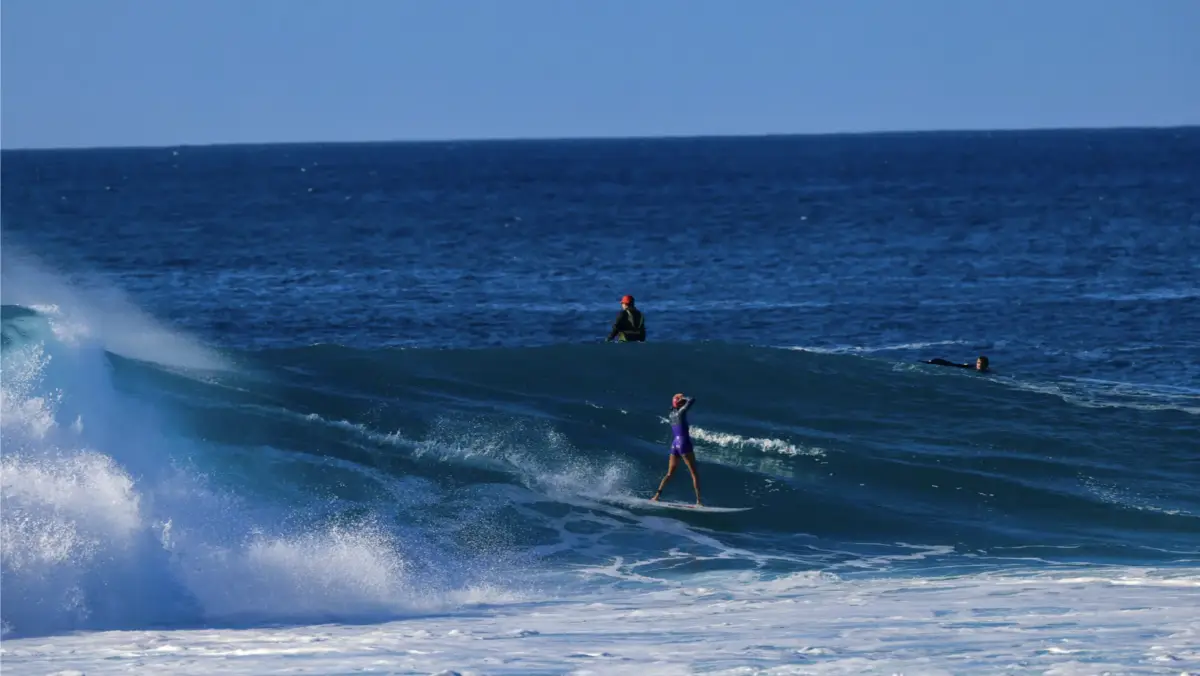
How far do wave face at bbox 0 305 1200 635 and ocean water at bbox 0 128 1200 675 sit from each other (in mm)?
58

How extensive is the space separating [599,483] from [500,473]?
1320mm

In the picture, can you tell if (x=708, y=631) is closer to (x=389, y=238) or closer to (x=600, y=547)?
(x=600, y=547)

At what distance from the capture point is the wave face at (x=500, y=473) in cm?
1480

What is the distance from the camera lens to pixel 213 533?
15.7 meters

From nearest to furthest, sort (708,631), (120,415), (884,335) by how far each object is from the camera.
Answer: (708,631) < (120,415) < (884,335)

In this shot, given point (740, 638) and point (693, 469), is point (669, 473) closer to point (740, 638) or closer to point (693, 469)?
point (693, 469)

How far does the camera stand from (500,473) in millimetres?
20453

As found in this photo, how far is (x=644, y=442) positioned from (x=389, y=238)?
48089 mm

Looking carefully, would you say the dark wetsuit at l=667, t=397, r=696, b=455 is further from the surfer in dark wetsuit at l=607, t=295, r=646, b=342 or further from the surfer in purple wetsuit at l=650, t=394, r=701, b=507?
the surfer in dark wetsuit at l=607, t=295, r=646, b=342

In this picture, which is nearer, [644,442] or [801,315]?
[644,442]

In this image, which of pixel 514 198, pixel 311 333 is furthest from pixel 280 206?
pixel 311 333

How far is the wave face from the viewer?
48.5 ft

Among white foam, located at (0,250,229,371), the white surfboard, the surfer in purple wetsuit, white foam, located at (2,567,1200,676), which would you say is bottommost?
the white surfboard

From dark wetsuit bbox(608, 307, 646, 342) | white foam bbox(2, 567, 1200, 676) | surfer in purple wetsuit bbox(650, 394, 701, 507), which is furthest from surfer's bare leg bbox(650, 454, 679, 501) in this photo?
dark wetsuit bbox(608, 307, 646, 342)
